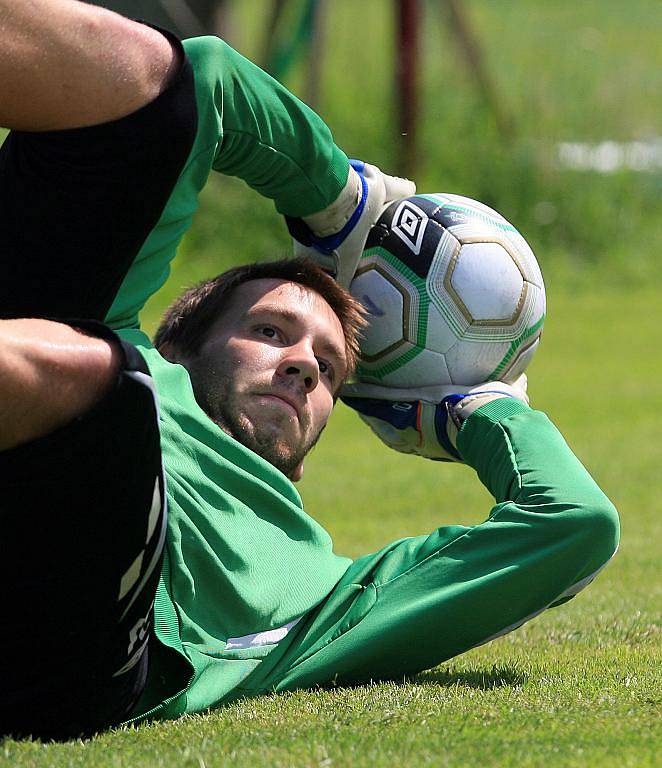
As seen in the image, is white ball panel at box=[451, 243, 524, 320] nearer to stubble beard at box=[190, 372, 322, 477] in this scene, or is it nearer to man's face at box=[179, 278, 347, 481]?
man's face at box=[179, 278, 347, 481]

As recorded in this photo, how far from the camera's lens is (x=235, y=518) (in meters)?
2.88

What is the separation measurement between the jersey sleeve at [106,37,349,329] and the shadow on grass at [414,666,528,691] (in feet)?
3.61

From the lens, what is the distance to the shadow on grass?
2904mm

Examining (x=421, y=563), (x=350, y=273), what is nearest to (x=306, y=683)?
(x=421, y=563)

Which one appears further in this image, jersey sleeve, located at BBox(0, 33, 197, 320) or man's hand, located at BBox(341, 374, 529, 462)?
man's hand, located at BBox(341, 374, 529, 462)

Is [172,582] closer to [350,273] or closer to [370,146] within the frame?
[350,273]

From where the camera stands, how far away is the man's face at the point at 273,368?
3.16 metres

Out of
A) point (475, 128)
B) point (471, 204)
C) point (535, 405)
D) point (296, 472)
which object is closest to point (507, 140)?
point (475, 128)

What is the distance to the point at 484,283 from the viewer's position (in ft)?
12.0

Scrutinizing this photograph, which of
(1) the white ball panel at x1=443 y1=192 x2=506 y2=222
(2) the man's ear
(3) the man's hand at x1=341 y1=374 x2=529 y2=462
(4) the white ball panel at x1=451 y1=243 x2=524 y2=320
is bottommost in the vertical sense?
(2) the man's ear

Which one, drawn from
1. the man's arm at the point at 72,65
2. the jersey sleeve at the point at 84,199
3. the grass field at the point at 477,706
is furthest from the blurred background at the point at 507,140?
the man's arm at the point at 72,65

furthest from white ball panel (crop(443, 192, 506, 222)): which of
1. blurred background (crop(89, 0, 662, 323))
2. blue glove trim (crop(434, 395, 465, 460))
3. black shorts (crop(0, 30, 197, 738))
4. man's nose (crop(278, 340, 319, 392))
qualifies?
blurred background (crop(89, 0, 662, 323))

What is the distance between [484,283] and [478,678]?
116 centimetres

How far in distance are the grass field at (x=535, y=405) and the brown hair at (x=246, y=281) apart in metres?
0.93
